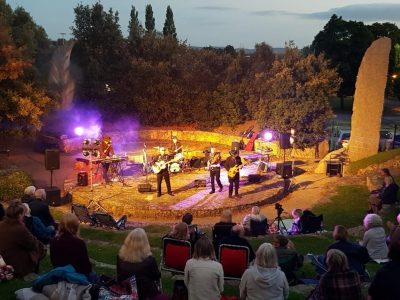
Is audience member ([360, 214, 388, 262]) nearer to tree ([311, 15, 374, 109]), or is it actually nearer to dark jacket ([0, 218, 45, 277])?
dark jacket ([0, 218, 45, 277])

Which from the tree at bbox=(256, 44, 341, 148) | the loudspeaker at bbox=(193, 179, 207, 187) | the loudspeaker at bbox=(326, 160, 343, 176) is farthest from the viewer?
the tree at bbox=(256, 44, 341, 148)

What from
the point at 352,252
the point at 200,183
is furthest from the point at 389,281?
the point at 200,183

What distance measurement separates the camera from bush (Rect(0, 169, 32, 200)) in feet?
61.6

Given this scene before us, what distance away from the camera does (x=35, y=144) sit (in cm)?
2788

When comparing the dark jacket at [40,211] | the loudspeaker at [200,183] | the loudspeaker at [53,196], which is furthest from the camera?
the loudspeaker at [200,183]

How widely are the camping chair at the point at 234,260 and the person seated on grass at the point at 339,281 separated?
166 cm

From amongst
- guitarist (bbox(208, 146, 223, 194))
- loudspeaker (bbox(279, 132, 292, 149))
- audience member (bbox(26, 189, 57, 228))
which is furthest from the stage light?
audience member (bbox(26, 189, 57, 228))

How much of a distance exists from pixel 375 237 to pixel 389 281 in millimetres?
3871

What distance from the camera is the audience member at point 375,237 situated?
29.4ft

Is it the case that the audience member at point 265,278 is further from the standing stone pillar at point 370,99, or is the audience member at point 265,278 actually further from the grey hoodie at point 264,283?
the standing stone pillar at point 370,99

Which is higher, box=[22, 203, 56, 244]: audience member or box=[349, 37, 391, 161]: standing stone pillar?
box=[349, 37, 391, 161]: standing stone pillar

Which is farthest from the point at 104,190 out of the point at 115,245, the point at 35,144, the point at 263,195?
the point at 35,144

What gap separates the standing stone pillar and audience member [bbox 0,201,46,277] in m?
16.6

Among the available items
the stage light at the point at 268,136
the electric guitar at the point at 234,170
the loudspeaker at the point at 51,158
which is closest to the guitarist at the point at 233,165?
the electric guitar at the point at 234,170
